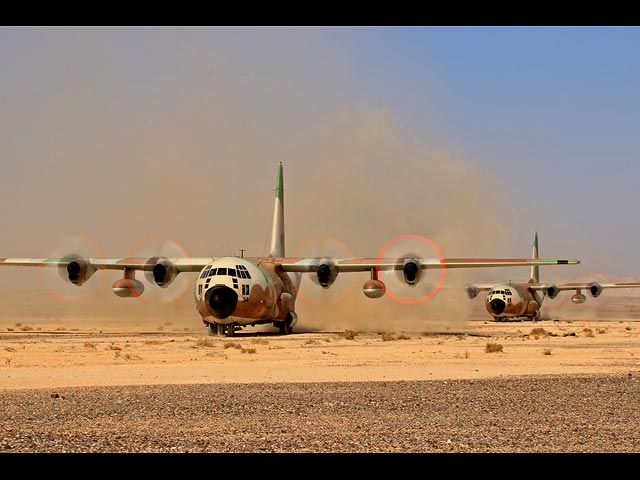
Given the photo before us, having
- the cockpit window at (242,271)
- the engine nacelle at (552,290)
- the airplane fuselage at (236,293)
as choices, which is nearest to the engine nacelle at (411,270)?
the airplane fuselage at (236,293)

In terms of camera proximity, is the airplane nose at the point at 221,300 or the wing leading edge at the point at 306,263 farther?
the wing leading edge at the point at 306,263

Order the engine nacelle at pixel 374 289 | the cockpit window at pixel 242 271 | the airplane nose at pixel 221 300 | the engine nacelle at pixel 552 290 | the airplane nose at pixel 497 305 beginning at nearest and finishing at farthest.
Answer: the airplane nose at pixel 221 300 < the cockpit window at pixel 242 271 < the engine nacelle at pixel 374 289 < the airplane nose at pixel 497 305 < the engine nacelle at pixel 552 290

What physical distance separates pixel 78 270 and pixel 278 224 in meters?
11.7

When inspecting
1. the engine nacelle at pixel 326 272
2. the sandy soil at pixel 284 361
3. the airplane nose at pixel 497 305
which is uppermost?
the engine nacelle at pixel 326 272

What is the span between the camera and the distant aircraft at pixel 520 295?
6562 centimetres

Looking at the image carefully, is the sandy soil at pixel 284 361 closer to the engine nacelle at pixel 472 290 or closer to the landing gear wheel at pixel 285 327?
the landing gear wheel at pixel 285 327

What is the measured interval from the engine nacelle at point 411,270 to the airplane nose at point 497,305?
95.6 feet

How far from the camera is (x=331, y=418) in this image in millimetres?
12375

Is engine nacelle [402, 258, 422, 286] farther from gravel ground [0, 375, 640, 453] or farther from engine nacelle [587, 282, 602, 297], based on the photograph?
engine nacelle [587, 282, 602, 297]

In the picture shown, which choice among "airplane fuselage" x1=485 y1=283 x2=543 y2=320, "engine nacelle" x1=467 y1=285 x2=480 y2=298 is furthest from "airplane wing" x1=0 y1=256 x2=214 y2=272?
"engine nacelle" x1=467 y1=285 x2=480 y2=298

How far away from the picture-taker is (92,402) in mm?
14023

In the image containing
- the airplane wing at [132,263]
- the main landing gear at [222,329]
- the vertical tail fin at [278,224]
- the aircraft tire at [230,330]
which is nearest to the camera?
the aircraft tire at [230,330]

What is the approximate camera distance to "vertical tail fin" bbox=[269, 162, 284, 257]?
45312 mm

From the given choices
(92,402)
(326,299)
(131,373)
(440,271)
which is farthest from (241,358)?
(326,299)
